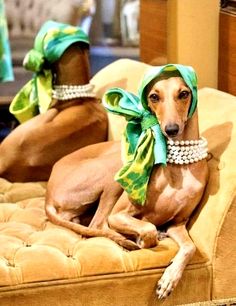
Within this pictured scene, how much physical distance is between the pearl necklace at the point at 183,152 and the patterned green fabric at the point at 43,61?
35.2 inches

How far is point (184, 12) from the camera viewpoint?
2607 millimetres

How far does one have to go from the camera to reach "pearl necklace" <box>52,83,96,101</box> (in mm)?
2676

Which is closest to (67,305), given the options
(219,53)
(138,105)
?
(138,105)

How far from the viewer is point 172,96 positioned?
72.4 inches

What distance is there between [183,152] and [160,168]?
0.08 metres

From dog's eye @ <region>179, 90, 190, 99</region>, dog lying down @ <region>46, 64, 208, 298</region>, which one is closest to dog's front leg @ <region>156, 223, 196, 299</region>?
dog lying down @ <region>46, 64, 208, 298</region>

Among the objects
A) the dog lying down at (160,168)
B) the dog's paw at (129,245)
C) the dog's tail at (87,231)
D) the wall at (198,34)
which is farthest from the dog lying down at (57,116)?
the dog's paw at (129,245)

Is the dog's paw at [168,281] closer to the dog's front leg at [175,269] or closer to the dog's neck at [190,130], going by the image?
the dog's front leg at [175,269]

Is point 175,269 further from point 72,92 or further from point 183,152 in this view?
point 72,92

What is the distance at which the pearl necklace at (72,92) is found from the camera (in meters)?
2.68

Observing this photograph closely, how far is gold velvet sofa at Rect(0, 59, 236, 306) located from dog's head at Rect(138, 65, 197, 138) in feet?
0.67

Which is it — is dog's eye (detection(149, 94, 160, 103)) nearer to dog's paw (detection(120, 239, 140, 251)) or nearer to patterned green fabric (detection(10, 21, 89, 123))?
dog's paw (detection(120, 239, 140, 251))

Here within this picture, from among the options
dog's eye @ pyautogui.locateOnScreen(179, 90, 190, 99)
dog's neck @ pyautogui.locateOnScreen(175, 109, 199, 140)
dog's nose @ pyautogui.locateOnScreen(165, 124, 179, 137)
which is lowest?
dog's neck @ pyautogui.locateOnScreen(175, 109, 199, 140)

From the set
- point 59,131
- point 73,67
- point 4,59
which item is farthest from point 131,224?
point 4,59
